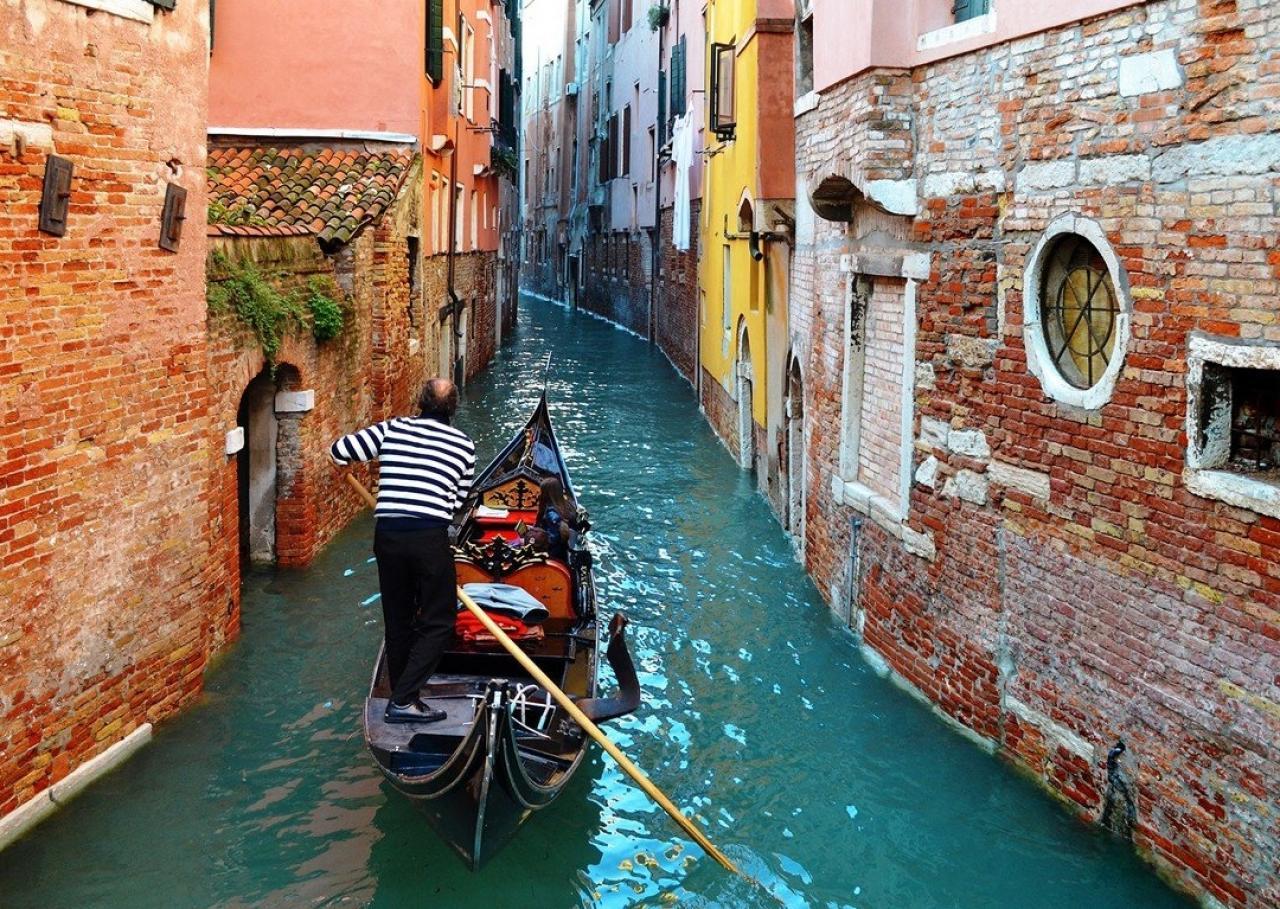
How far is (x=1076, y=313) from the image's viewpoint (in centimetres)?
532

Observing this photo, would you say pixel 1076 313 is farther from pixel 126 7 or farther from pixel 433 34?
pixel 433 34

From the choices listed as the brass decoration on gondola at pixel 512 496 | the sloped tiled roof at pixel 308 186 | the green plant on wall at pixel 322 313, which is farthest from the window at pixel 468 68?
the brass decoration on gondola at pixel 512 496

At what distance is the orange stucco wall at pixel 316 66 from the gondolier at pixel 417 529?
24.3 feet

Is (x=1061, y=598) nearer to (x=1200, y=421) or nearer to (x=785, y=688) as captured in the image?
(x=1200, y=421)

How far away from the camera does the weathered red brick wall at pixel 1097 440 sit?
4.23m

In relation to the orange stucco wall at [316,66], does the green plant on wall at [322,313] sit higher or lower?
lower

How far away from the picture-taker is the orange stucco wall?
11680mm

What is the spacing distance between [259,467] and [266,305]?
4.31ft

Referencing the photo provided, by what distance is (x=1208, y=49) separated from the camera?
4.35m

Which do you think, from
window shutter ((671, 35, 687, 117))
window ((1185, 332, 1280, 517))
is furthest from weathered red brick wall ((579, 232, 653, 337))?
window ((1185, 332, 1280, 517))

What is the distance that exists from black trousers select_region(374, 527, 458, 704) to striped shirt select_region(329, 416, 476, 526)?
0.08 m

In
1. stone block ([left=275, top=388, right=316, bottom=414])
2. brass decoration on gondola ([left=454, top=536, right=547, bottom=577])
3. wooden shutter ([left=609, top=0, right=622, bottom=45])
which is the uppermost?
wooden shutter ([left=609, top=0, right=622, bottom=45])

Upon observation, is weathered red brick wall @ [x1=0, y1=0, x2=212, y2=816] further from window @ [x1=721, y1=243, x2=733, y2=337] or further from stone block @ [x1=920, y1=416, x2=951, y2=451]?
window @ [x1=721, y1=243, x2=733, y2=337]

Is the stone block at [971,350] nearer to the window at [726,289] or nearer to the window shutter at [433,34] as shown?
the window shutter at [433,34]
